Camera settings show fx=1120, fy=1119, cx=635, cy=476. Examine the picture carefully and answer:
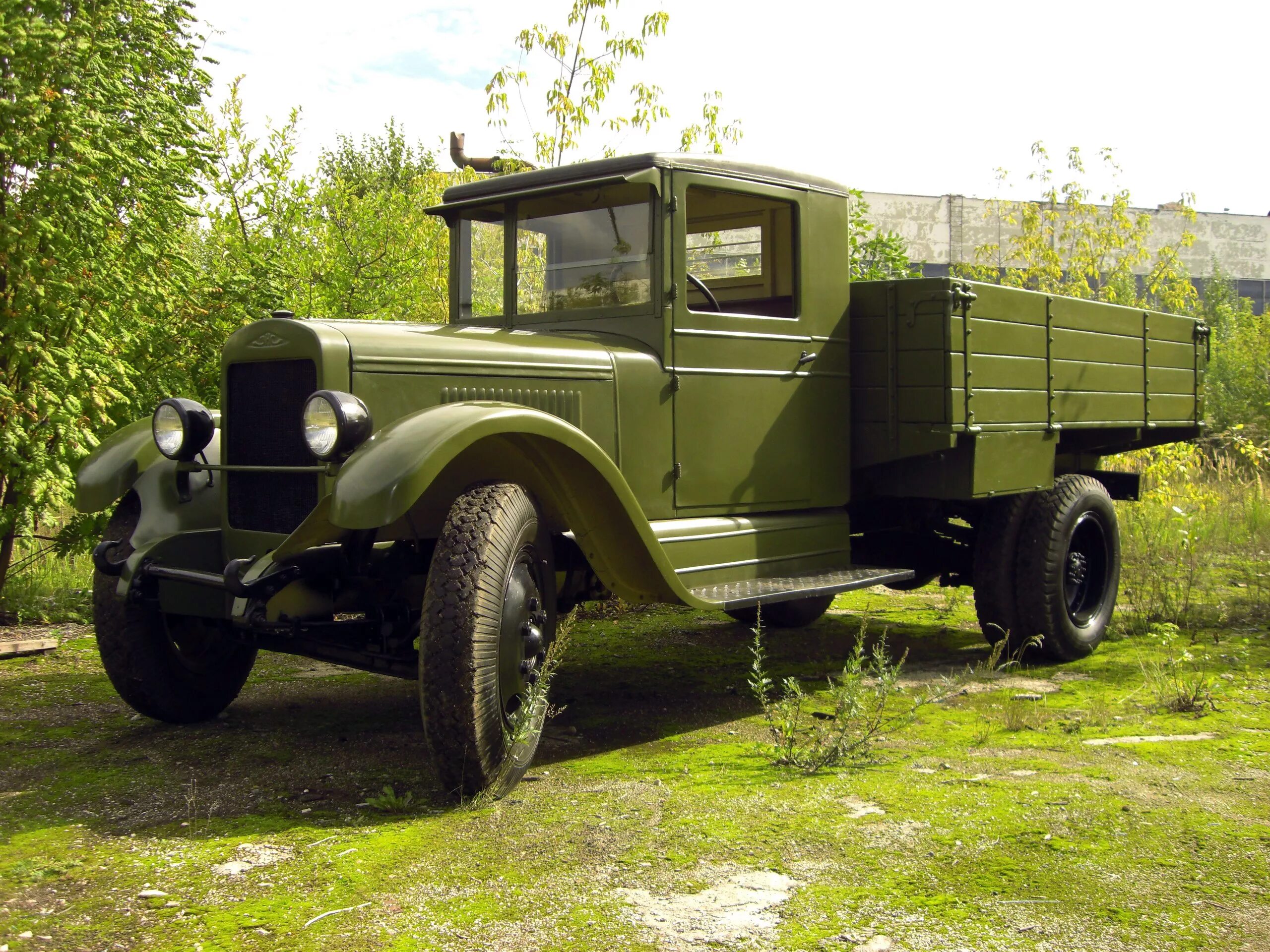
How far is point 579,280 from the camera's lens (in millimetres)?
4738

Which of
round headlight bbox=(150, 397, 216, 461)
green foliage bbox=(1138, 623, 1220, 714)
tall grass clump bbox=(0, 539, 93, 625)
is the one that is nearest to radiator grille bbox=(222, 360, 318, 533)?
round headlight bbox=(150, 397, 216, 461)

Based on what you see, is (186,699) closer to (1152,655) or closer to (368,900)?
(368,900)

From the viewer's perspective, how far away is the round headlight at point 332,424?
3402 mm

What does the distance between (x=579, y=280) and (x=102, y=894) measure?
2.95m

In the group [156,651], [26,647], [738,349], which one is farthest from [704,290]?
[26,647]

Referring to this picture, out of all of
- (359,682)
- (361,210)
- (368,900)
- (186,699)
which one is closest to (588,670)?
(359,682)

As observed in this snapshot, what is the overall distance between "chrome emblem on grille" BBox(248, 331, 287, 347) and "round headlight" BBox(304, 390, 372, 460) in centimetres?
38

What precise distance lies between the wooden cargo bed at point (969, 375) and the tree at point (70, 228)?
3690mm

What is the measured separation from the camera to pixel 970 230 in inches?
1123

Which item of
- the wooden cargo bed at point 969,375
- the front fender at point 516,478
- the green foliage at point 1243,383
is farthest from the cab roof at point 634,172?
the green foliage at point 1243,383

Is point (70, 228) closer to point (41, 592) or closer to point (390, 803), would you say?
point (41, 592)

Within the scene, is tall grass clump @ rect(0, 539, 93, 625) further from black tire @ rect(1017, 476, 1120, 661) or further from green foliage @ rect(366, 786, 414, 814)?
black tire @ rect(1017, 476, 1120, 661)

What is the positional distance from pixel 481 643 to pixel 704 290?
2.05m

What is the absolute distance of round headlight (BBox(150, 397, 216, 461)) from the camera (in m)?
4.10
